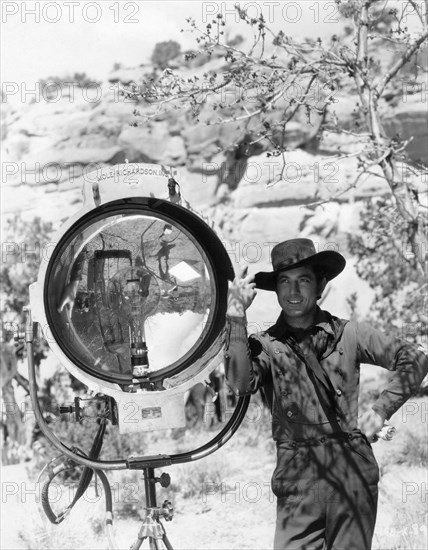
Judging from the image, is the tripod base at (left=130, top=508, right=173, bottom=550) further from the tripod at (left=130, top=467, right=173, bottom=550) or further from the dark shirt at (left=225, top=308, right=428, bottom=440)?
the dark shirt at (left=225, top=308, right=428, bottom=440)

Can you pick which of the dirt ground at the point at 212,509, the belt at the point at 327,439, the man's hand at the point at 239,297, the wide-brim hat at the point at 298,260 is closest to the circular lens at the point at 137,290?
the wide-brim hat at the point at 298,260

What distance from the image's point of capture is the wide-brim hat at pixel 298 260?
3.22 metres

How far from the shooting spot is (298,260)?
3.24 meters

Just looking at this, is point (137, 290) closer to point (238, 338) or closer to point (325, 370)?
point (238, 338)

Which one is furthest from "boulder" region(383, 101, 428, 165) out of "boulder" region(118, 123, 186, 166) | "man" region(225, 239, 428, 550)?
"man" region(225, 239, 428, 550)

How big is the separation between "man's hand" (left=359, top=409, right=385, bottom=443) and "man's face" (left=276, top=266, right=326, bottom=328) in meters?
0.41

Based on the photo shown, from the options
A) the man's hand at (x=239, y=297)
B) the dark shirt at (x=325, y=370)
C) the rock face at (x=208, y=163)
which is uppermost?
the rock face at (x=208, y=163)

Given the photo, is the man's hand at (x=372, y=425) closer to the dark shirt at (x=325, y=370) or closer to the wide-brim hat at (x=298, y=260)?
the dark shirt at (x=325, y=370)

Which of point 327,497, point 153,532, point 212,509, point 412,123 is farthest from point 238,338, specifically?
point 412,123

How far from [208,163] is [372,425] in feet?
44.3

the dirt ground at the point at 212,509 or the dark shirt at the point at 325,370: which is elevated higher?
the dark shirt at the point at 325,370

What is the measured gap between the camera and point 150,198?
3.13 m

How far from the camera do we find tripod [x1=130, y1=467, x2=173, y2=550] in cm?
303

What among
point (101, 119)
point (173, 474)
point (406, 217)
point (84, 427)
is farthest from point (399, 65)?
point (101, 119)
